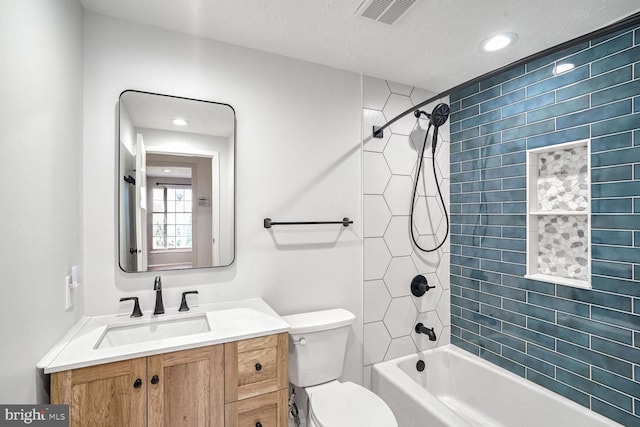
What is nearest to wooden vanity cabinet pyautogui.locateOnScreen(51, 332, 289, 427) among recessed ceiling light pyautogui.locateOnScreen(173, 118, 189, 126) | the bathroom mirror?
the bathroom mirror

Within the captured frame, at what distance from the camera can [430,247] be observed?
2441 mm

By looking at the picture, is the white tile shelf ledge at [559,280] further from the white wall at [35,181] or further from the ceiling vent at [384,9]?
the white wall at [35,181]

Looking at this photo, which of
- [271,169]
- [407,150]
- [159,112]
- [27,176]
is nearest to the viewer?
[27,176]

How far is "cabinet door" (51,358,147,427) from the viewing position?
106cm

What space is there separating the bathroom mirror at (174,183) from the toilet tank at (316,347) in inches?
22.6

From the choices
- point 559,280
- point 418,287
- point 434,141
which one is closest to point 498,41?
point 434,141

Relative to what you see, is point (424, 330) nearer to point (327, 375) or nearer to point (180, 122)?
point (327, 375)

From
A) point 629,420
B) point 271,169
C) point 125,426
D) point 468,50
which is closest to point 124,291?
point 125,426

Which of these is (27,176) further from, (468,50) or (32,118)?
(468,50)

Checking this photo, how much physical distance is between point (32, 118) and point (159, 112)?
0.66 m

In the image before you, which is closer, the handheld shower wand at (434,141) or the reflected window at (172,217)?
the reflected window at (172,217)

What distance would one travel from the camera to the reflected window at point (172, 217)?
162cm

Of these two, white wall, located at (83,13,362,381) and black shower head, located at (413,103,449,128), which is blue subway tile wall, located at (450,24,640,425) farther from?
white wall, located at (83,13,362,381)

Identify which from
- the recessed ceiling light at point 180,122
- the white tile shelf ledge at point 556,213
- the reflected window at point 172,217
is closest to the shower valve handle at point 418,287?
the white tile shelf ledge at point 556,213
